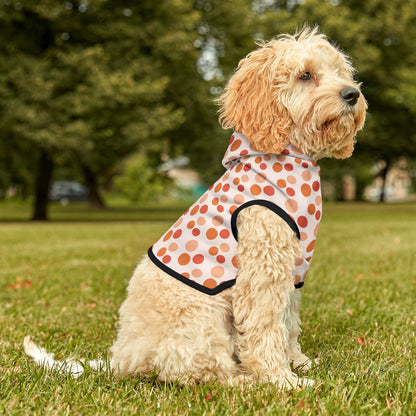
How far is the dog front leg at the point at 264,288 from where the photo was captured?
299 centimetres

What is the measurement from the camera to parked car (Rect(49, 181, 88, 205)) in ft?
160

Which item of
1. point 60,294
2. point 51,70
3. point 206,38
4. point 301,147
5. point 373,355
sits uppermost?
point 206,38

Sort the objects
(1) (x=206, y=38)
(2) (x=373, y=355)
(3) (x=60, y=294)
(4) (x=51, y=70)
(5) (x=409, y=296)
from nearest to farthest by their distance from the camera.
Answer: (2) (x=373, y=355), (5) (x=409, y=296), (3) (x=60, y=294), (4) (x=51, y=70), (1) (x=206, y=38)

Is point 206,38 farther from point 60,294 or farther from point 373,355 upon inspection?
point 373,355

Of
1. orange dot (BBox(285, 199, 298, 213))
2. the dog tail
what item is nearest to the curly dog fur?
orange dot (BBox(285, 199, 298, 213))

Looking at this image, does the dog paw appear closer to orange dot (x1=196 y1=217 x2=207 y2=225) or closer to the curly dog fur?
the curly dog fur

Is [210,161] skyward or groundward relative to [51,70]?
groundward

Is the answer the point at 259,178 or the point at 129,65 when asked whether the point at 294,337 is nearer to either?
the point at 259,178

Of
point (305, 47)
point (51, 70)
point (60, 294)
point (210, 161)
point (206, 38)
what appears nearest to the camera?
point (305, 47)

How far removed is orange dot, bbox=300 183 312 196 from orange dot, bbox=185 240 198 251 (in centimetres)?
74

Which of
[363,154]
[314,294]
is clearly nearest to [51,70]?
[314,294]

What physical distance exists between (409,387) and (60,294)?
175 inches

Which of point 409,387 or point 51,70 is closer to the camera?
point 409,387

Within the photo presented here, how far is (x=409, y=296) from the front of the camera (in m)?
5.64
